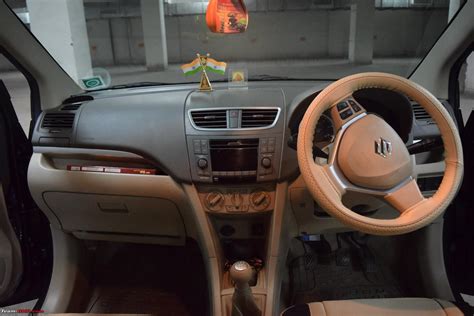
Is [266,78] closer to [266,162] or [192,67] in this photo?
[192,67]

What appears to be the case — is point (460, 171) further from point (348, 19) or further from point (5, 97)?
point (348, 19)

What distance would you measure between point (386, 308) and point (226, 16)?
52.5 inches

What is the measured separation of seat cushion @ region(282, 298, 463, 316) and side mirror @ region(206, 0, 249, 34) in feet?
3.95

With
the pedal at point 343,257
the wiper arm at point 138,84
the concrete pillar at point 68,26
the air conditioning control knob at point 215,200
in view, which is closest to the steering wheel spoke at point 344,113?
the air conditioning control knob at point 215,200

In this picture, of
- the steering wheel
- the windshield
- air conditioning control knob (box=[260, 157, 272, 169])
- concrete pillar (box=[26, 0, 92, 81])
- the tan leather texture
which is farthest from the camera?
concrete pillar (box=[26, 0, 92, 81])

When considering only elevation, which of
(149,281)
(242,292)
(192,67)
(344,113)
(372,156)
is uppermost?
(192,67)

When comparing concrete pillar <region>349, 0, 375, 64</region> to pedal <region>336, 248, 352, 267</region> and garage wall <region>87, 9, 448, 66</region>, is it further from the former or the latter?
pedal <region>336, 248, 352, 267</region>

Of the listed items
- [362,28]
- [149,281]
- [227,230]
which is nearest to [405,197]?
[227,230]

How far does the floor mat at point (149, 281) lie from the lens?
90.1 inches

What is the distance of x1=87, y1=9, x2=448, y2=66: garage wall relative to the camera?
7.20 ft

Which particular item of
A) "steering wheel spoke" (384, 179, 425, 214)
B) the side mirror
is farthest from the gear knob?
the side mirror

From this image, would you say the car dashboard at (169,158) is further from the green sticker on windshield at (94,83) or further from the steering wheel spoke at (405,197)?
the steering wheel spoke at (405,197)

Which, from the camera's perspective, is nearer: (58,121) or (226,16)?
(226,16)

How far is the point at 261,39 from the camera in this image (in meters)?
2.59
